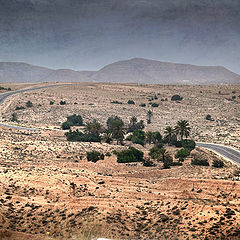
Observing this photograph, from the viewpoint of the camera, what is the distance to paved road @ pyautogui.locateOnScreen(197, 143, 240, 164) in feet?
173

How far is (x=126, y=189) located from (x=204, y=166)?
1908cm

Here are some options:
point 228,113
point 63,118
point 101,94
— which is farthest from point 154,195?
point 101,94

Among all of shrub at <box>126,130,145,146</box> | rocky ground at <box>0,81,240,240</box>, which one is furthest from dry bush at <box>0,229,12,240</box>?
shrub at <box>126,130,145,146</box>

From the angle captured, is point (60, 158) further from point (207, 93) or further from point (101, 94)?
point (207, 93)

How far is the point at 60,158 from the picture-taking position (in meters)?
44.8

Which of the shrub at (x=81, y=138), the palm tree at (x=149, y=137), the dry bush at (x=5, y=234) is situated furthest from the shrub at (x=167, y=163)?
the dry bush at (x=5, y=234)

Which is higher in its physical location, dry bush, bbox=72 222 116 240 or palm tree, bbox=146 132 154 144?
dry bush, bbox=72 222 116 240

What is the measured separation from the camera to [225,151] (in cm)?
5866

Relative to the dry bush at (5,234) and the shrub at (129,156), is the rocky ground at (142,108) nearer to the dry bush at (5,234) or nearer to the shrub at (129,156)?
the shrub at (129,156)

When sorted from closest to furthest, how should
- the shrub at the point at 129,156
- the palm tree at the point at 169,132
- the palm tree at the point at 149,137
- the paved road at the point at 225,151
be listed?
the shrub at the point at 129,156 → the paved road at the point at 225,151 → the palm tree at the point at 169,132 → the palm tree at the point at 149,137

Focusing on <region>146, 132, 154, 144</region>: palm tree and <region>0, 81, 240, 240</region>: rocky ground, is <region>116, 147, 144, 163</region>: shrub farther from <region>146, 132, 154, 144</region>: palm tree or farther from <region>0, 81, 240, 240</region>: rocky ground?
<region>146, 132, 154, 144</region>: palm tree

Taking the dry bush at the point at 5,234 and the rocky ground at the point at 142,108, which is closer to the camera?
the dry bush at the point at 5,234

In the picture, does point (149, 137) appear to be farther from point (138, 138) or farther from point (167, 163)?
point (167, 163)

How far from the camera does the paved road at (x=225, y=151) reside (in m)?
52.7
